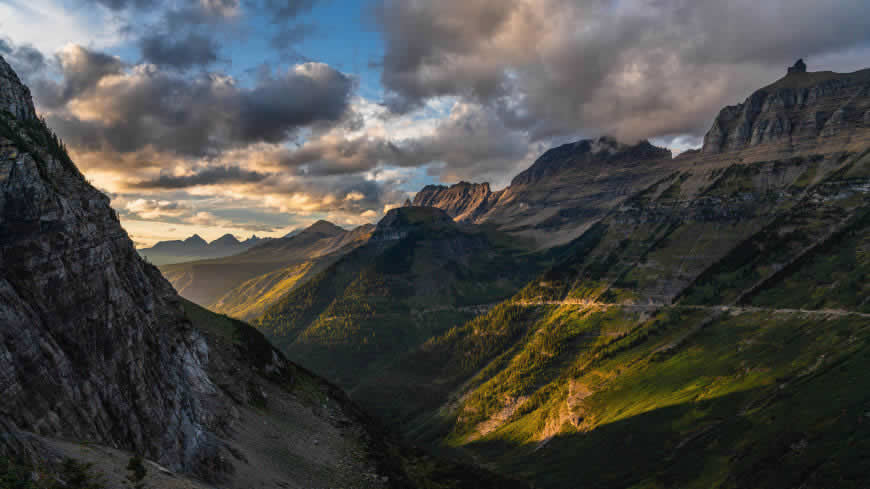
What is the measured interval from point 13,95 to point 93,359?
43862 millimetres

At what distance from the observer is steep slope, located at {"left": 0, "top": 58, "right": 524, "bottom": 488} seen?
42406 millimetres

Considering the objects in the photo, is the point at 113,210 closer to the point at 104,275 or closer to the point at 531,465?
the point at 104,275

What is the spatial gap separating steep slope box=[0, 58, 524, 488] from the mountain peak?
0.25m

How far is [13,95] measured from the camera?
65.6 metres

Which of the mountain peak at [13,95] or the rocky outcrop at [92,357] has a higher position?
the mountain peak at [13,95]

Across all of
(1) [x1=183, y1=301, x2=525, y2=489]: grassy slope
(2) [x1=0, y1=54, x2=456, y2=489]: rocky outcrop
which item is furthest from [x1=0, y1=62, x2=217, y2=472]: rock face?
(1) [x1=183, y1=301, x2=525, y2=489]: grassy slope

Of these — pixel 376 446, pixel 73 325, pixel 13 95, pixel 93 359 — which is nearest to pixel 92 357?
pixel 93 359

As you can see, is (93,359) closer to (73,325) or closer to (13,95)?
(73,325)

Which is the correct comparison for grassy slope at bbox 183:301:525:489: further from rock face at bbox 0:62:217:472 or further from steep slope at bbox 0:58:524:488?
rock face at bbox 0:62:217:472

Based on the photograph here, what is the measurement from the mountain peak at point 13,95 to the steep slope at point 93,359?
0.83 feet

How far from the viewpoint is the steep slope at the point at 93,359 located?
4241cm

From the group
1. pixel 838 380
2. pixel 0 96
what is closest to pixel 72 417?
pixel 0 96

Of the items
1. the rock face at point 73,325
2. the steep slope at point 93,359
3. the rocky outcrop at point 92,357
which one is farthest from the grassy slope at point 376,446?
the rock face at point 73,325

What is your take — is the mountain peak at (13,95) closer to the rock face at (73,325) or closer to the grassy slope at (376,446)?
the rock face at (73,325)
